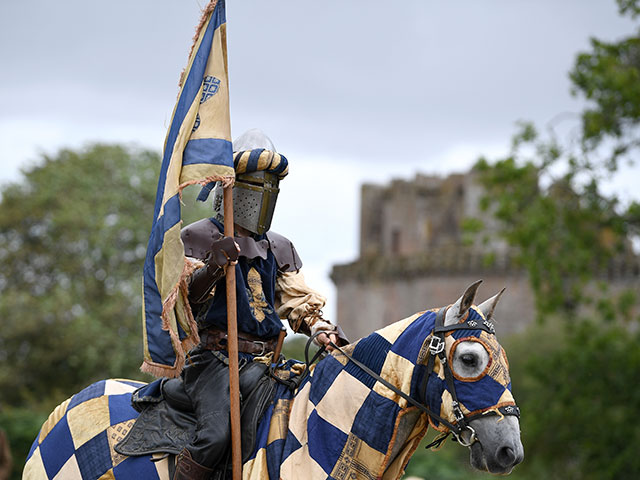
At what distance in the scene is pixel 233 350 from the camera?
16.9ft

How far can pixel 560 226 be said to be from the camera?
21.0 m

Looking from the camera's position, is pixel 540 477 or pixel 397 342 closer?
pixel 397 342

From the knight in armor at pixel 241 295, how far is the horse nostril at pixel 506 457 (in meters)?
1.31

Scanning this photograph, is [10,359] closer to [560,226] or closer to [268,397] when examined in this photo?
[560,226]

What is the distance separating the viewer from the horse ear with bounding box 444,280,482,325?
4699mm

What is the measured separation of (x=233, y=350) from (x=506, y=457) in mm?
1553

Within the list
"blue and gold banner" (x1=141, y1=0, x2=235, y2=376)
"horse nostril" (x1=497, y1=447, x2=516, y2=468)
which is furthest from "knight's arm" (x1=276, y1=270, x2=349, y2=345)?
"horse nostril" (x1=497, y1=447, x2=516, y2=468)

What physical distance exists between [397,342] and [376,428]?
17.8 inches

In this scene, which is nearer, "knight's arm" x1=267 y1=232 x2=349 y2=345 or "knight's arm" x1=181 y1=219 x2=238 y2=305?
"knight's arm" x1=181 y1=219 x2=238 y2=305

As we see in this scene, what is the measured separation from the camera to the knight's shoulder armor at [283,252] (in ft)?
19.2

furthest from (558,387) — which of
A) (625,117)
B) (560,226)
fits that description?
(625,117)

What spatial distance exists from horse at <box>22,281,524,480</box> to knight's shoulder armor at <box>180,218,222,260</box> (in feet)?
3.04

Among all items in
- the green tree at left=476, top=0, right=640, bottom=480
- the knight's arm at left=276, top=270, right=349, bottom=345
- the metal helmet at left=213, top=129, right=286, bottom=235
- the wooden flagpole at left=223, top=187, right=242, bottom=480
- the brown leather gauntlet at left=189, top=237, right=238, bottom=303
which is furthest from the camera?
the green tree at left=476, top=0, right=640, bottom=480

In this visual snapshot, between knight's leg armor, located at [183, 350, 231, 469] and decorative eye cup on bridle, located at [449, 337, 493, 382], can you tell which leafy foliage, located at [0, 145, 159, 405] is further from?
decorative eye cup on bridle, located at [449, 337, 493, 382]
